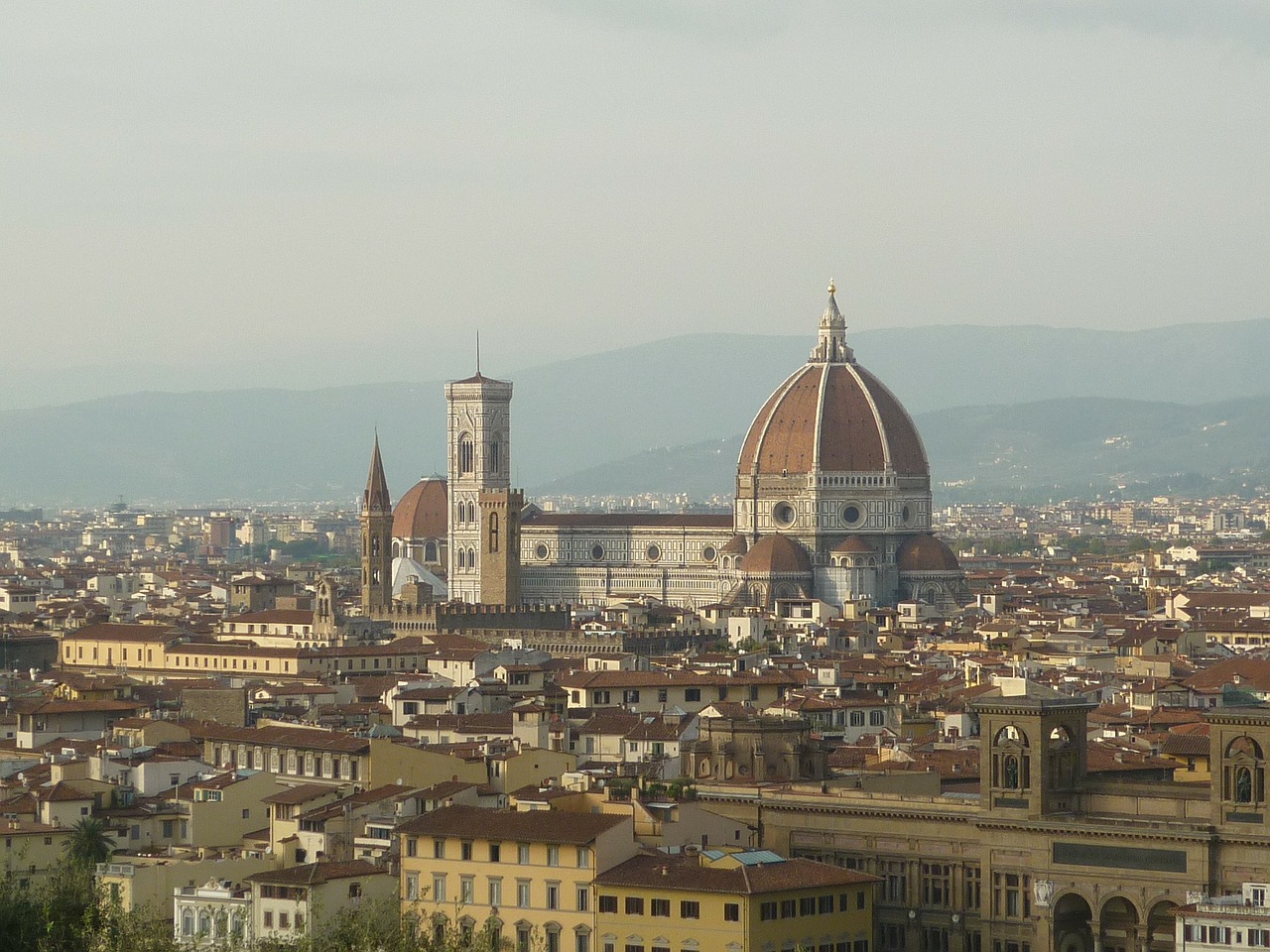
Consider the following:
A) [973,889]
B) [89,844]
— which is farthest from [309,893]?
[973,889]

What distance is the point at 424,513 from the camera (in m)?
162

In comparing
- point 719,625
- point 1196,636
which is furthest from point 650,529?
point 1196,636

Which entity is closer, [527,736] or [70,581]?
[527,736]

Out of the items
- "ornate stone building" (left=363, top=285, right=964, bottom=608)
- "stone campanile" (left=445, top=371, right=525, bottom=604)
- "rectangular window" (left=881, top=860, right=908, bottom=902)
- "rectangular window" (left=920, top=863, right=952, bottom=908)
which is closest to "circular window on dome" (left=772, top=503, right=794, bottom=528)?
"ornate stone building" (left=363, top=285, right=964, bottom=608)

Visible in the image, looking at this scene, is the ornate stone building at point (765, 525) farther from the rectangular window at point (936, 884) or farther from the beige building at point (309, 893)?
the beige building at point (309, 893)

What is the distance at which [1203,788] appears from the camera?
4525cm

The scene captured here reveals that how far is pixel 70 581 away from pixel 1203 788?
118170mm

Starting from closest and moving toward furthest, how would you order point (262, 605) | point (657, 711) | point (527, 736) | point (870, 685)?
point (527, 736), point (657, 711), point (870, 685), point (262, 605)

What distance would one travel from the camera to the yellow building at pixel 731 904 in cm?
4156

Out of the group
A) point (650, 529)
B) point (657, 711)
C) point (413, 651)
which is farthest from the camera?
point (650, 529)

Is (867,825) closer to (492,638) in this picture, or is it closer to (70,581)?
(492,638)

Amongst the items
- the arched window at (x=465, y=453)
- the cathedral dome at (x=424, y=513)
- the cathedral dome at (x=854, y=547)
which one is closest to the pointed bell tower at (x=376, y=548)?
the arched window at (x=465, y=453)

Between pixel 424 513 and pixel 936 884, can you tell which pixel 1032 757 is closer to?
pixel 936 884

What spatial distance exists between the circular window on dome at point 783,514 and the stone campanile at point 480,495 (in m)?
11.1
